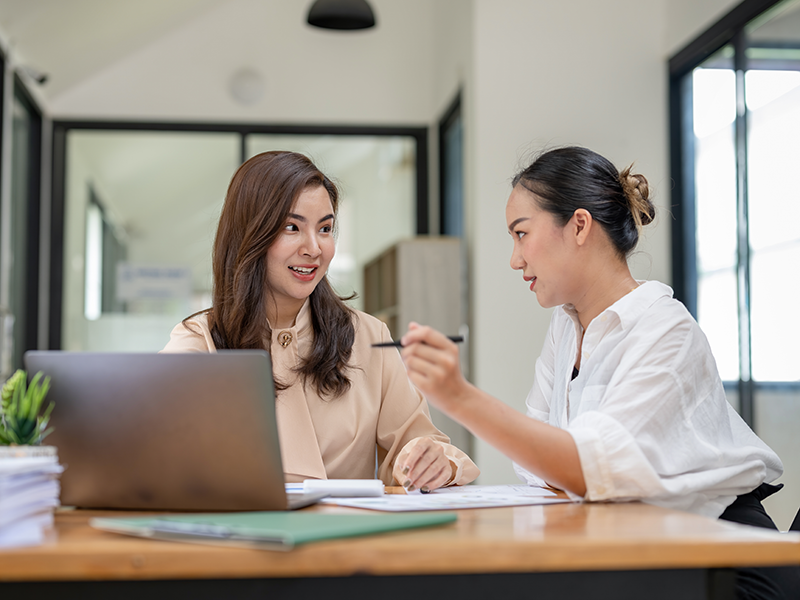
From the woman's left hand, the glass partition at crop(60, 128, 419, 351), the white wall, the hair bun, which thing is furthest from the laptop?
the white wall

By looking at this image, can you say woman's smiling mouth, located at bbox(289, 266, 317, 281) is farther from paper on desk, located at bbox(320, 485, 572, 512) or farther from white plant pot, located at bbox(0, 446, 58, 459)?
white plant pot, located at bbox(0, 446, 58, 459)

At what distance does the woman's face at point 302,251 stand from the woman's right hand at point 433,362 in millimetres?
703

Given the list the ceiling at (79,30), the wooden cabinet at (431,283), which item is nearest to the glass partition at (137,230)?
the ceiling at (79,30)

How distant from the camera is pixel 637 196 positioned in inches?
64.6

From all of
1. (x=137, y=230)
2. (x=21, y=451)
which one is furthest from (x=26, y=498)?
(x=137, y=230)

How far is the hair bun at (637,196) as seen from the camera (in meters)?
1.64

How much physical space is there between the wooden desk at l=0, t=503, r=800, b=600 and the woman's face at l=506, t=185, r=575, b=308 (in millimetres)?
819

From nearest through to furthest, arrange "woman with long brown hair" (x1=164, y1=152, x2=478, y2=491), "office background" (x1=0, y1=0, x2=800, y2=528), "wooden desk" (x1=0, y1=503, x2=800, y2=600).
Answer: "wooden desk" (x1=0, y1=503, x2=800, y2=600) → "woman with long brown hair" (x1=164, y1=152, x2=478, y2=491) → "office background" (x1=0, y1=0, x2=800, y2=528)

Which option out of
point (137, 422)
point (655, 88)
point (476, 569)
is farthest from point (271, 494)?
point (655, 88)

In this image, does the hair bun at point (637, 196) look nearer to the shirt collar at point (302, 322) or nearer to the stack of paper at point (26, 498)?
the shirt collar at point (302, 322)

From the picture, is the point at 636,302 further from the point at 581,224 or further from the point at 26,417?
the point at 26,417

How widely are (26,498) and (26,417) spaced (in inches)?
6.0

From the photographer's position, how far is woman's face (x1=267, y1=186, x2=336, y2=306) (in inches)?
70.3

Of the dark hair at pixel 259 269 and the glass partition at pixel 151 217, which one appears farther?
the glass partition at pixel 151 217
